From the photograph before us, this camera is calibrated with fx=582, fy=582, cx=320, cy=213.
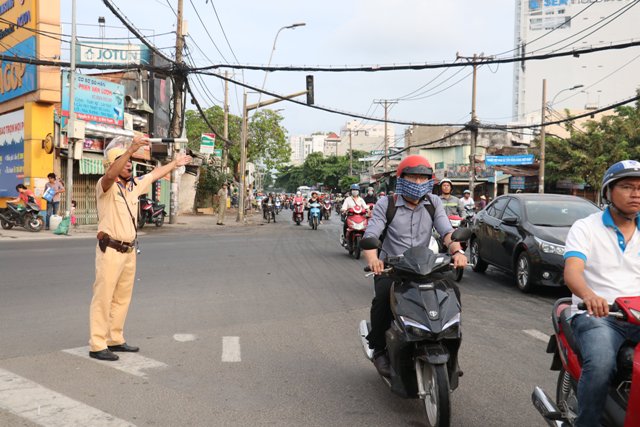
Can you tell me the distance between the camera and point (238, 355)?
509cm

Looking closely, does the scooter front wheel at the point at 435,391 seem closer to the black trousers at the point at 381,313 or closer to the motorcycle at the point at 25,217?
the black trousers at the point at 381,313

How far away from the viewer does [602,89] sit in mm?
71062

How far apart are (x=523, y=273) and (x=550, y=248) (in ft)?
2.01

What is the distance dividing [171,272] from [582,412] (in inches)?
322

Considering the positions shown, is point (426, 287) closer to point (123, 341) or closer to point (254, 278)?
point (123, 341)

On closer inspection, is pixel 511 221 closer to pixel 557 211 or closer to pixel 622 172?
pixel 557 211

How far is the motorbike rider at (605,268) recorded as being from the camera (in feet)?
8.75

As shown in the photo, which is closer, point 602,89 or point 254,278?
point 254,278

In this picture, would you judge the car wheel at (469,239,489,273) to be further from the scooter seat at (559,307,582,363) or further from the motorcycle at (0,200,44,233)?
the motorcycle at (0,200,44,233)

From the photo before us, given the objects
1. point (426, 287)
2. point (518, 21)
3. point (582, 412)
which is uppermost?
point (518, 21)

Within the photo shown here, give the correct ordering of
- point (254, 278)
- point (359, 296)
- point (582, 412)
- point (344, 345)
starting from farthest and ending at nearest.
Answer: point (254, 278)
point (359, 296)
point (344, 345)
point (582, 412)

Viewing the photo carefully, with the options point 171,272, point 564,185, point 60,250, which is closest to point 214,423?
point 171,272

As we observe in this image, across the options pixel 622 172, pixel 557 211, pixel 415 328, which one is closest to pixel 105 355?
pixel 415 328

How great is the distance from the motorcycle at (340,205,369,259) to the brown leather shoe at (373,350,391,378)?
884 centimetres
